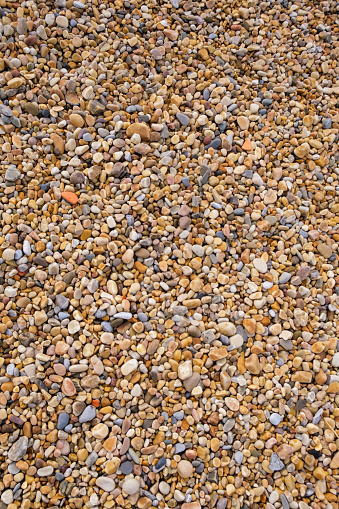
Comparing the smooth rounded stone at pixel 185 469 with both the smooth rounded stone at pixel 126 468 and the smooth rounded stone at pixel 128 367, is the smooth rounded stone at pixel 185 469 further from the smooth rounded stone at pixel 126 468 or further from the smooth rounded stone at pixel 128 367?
the smooth rounded stone at pixel 128 367

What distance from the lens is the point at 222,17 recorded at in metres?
1.98

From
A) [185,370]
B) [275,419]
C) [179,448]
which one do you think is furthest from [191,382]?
[275,419]

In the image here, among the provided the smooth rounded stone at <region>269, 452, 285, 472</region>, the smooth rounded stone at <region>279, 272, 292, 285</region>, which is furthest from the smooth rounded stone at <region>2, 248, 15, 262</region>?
the smooth rounded stone at <region>269, 452, 285, 472</region>

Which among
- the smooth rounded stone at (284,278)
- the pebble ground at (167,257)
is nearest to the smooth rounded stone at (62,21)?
the pebble ground at (167,257)

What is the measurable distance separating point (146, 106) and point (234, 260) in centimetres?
78

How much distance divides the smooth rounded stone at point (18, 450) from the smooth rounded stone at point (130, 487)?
33 cm

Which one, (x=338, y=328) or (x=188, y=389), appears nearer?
(x=188, y=389)

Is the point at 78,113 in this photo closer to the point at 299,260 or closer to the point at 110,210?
the point at 110,210

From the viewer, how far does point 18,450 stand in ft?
4.00

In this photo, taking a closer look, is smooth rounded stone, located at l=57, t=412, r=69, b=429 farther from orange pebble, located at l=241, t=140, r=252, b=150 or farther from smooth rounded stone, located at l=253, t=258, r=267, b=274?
orange pebble, located at l=241, t=140, r=252, b=150

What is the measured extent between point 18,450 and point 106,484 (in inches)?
11.6

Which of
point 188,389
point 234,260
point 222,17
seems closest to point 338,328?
point 234,260

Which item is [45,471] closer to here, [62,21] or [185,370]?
[185,370]

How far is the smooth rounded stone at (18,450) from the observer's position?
1215 mm
